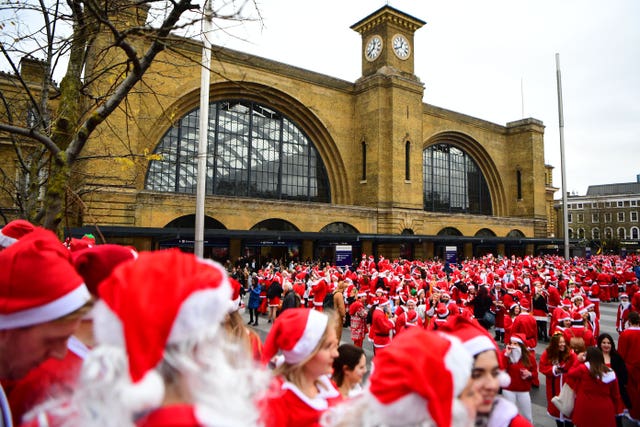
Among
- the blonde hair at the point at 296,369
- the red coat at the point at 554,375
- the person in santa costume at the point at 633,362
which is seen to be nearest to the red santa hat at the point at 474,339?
the blonde hair at the point at 296,369

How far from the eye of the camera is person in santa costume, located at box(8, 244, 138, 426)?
140 cm

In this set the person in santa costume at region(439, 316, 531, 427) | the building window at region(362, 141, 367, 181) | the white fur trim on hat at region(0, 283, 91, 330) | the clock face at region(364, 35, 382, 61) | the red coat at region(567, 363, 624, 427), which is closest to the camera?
the white fur trim on hat at region(0, 283, 91, 330)

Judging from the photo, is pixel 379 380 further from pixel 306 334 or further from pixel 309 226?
pixel 309 226

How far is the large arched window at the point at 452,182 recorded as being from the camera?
146 feet

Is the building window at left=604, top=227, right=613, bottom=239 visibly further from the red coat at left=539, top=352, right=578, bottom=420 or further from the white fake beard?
the white fake beard

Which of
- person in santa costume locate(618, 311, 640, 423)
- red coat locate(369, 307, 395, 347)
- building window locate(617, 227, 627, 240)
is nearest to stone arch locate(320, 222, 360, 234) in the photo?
red coat locate(369, 307, 395, 347)

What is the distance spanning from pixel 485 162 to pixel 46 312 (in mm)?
52547

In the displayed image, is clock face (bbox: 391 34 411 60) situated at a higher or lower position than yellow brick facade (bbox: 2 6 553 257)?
higher

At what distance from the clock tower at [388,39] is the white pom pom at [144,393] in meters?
39.0

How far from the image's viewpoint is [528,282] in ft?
53.7

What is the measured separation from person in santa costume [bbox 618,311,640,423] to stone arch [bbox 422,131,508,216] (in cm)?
4012

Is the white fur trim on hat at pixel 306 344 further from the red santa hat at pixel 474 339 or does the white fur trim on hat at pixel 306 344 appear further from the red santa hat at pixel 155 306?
the red santa hat at pixel 155 306

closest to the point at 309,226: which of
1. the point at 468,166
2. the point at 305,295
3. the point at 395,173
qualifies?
the point at 395,173

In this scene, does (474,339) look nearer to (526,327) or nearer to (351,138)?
(526,327)
